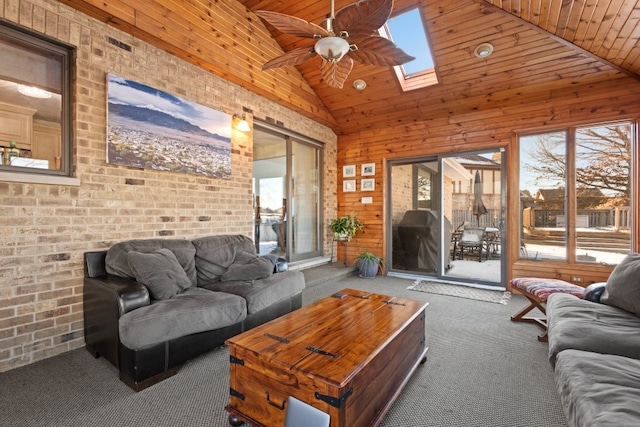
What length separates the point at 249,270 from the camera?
3.11m

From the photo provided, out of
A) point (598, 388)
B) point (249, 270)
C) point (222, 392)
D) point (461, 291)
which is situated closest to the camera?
point (598, 388)

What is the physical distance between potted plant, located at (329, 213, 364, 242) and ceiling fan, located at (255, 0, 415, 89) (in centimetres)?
344

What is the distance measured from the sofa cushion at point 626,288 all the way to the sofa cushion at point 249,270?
2935 millimetres

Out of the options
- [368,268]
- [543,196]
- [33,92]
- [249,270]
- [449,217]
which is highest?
[33,92]

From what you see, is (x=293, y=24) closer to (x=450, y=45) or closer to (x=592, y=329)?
(x=450, y=45)

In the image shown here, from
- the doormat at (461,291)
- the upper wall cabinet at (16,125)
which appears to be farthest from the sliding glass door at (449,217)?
the upper wall cabinet at (16,125)

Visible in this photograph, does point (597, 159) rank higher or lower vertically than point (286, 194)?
higher

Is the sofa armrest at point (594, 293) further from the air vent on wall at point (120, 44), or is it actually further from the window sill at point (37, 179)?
the air vent on wall at point (120, 44)

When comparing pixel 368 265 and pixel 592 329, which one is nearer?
pixel 592 329

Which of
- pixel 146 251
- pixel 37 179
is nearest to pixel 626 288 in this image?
pixel 146 251

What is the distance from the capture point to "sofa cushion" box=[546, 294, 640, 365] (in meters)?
1.70

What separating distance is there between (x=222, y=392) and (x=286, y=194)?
351cm

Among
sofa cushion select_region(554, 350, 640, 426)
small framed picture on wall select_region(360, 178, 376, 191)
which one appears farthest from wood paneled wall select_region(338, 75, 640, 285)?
sofa cushion select_region(554, 350, 640, 426)

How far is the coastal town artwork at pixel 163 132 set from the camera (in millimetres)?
2803
